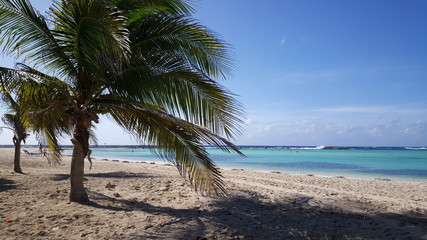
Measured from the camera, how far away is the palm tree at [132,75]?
4762 millimetres

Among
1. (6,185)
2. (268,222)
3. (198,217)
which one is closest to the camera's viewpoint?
(268,222)

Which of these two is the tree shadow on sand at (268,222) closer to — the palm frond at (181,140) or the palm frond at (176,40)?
the palm frond at (181,140)

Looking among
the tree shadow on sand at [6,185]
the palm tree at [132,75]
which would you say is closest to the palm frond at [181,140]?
the palm tree at [132,75]

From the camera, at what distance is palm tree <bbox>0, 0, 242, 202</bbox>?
4762 millimetres

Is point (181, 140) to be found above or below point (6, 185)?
above

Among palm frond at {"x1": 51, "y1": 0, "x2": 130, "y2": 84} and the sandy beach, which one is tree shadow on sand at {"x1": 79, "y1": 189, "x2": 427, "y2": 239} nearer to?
the sandy beach

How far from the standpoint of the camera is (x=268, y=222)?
4.68 meters

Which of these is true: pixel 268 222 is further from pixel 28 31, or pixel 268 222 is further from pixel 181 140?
pixel 28 31

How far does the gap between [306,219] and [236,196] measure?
6.85 ft

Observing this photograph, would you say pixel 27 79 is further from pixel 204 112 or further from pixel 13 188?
pixel 13 188

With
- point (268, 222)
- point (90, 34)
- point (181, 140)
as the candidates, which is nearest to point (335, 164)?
point (268, 222)

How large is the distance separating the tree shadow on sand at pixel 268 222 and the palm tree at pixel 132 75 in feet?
1.80

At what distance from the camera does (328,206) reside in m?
5.87

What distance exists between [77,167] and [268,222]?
3766mm
